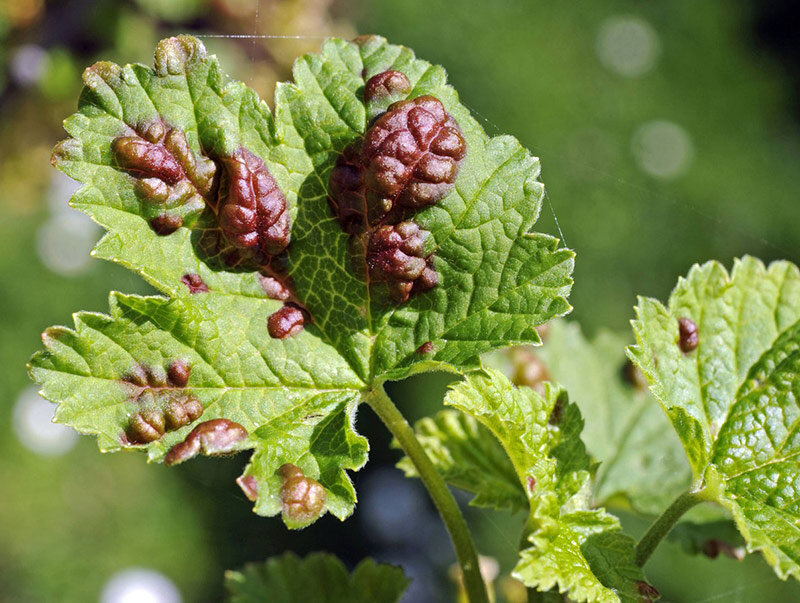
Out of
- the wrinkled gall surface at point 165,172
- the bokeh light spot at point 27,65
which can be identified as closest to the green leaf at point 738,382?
the wrinkled gall surface at point 165,172

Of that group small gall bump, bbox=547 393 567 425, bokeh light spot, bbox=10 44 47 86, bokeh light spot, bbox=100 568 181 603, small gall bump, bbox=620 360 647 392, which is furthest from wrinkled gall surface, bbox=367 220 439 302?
bokeh light spot, bbox=100 568 181 603

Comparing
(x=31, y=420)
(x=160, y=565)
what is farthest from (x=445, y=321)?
(x=31, y=420)

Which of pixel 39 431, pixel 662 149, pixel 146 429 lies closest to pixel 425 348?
pixel 146 429

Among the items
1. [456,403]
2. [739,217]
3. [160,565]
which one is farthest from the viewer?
[739,217]

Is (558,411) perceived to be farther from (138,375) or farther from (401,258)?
(138,375)

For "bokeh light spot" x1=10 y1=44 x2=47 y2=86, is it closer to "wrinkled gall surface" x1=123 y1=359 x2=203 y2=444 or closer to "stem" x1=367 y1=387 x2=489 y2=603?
"wrinkled gall surface" x1=123 y1=359 x2=203 y2=444

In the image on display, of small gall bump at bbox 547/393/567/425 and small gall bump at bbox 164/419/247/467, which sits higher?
small gall bump at bbox 547/393/567/425

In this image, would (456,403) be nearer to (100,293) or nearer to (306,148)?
(306,148)
